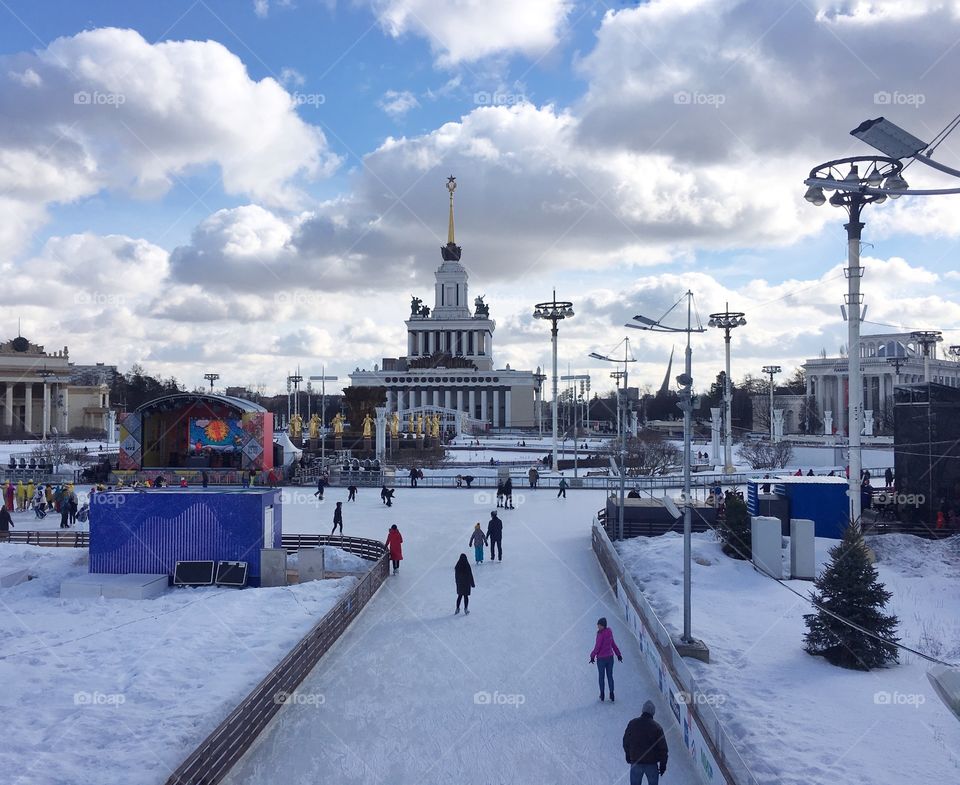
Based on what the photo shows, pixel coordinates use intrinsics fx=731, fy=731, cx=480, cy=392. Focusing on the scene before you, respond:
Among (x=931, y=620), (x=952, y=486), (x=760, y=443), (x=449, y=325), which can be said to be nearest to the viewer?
(x=931, y=620)

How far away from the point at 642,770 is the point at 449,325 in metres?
111

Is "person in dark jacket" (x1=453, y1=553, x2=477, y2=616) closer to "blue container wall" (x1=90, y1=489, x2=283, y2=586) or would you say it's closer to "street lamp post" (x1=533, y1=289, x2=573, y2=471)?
"blue container wall" (x1=90, y1=489, x2=283, y2=586)

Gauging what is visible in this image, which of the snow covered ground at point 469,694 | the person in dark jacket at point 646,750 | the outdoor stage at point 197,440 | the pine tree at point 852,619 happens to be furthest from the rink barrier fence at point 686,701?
the outdoor stage at point 197,440

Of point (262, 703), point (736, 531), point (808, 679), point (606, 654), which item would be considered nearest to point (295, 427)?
point (736, 531)

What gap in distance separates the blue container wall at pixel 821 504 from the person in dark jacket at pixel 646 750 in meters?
16.3

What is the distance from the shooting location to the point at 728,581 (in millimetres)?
17125

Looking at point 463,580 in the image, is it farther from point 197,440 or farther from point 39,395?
point 39,395

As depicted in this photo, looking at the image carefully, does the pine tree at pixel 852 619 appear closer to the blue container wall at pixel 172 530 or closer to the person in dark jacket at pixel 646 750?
the person in dark jacket at pixel 646 750

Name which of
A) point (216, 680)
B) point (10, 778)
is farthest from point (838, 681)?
point (10, 778)

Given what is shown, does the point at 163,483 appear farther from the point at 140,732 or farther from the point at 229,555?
the point at 140,732

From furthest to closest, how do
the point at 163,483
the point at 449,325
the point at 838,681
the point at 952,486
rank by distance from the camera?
the point at 449,325 < the point at 163,483 < the point at 952,486 < the point at 838,681

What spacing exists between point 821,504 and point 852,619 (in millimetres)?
10330

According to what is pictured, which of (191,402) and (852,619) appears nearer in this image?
(852,619)

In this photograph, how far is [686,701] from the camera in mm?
8562
